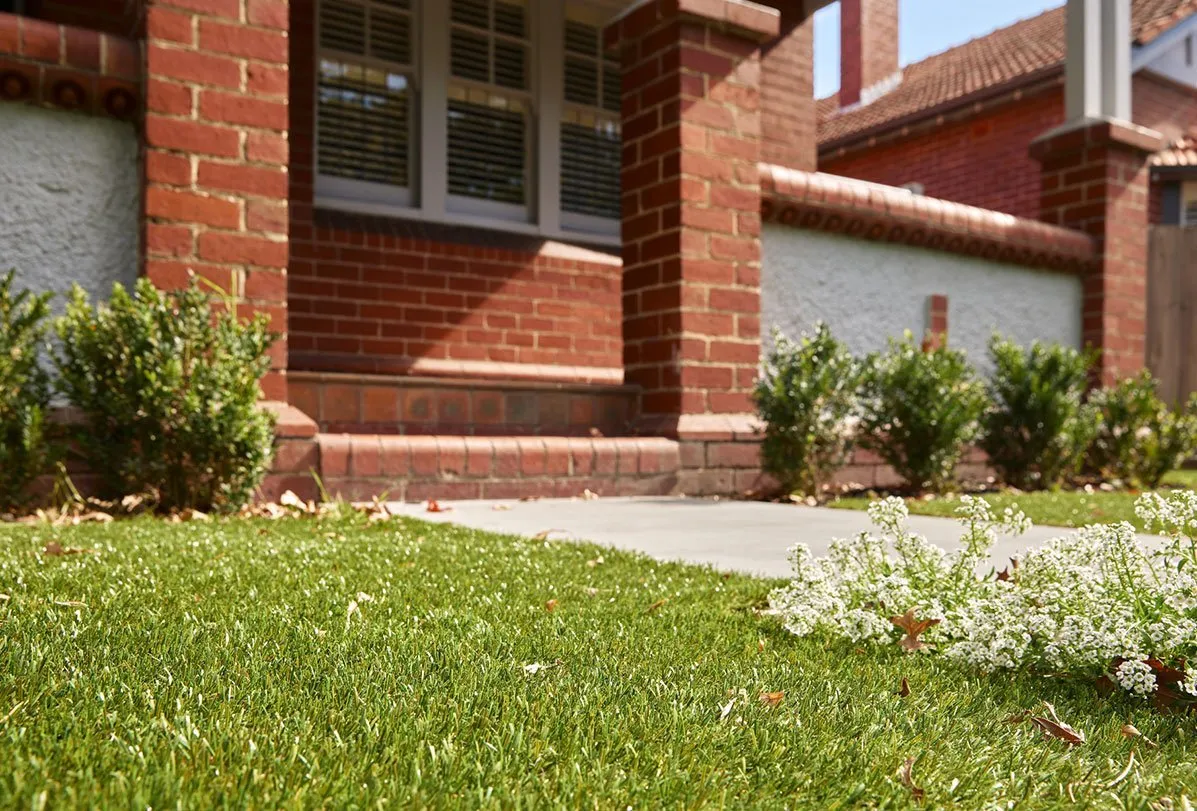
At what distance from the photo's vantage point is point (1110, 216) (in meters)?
8.93

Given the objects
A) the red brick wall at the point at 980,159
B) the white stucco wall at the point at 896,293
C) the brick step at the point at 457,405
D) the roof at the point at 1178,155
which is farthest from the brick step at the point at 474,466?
the roof at the point at 1178,155

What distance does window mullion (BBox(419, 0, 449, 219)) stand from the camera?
29.2 ft

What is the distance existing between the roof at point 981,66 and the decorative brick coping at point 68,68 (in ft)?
44.5

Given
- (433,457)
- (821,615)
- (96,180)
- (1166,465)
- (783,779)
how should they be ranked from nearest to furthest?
(783,779) → (821,615) → (96,180) → (433,457) → (1166,465)

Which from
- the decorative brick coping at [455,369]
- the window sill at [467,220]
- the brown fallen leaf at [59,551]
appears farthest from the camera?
the window sill at [467,220]

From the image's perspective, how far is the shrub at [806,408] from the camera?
5.98 m

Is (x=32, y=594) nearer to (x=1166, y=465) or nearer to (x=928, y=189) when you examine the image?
(x=1166, y=465)

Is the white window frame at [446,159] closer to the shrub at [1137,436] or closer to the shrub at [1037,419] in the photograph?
the shrub at [1037,419]

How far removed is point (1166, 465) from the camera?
7672 millimetres

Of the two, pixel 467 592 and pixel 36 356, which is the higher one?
pixel 36 356

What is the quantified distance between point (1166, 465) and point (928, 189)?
33.8 feet

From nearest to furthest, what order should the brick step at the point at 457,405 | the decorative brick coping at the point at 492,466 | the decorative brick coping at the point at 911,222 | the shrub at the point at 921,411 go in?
the decorative brick coping at the point at 492,466
the brick step at the point at 457,405
the shrub at the point at 921,411
the decorative brick coping at the point at 911,222

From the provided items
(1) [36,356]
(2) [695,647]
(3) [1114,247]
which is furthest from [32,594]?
(3) [1114,247]

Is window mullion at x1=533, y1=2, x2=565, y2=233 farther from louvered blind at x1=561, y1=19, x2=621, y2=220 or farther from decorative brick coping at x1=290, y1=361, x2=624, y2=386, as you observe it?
decorative brick coping at x1=290, y1=361, x2=624, y2=386
